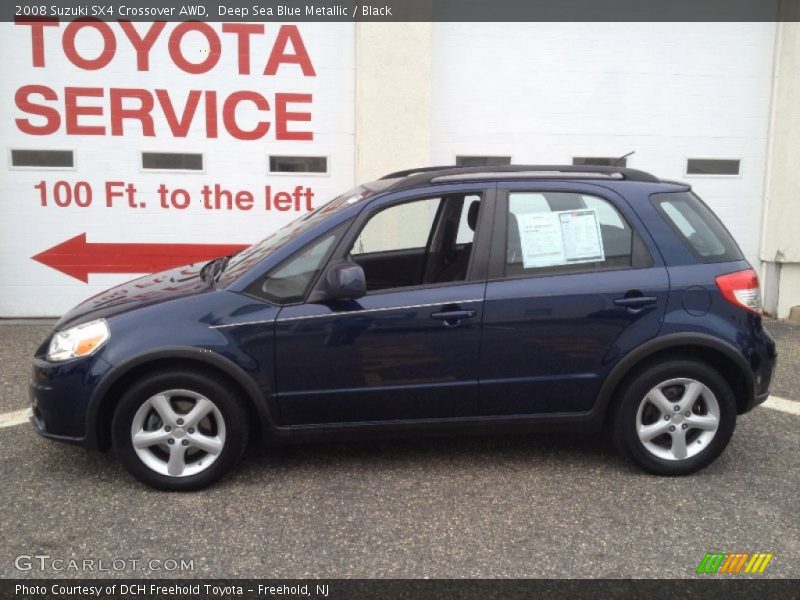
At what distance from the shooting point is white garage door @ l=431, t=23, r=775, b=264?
767 centimetres

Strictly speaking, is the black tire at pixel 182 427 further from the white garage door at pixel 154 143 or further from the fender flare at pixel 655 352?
the white garage door at pixel 154 143

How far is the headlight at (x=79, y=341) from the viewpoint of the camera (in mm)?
3611

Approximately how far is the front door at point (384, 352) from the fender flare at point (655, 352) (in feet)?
2.20

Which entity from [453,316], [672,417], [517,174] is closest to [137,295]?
[453,316]

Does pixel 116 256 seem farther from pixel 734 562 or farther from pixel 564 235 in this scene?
pixel 734 562

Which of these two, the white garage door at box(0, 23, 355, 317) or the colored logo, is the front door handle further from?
the white garage door at box(0, 23, 355, 317)

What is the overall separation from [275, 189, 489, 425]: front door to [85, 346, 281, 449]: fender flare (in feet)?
0.43

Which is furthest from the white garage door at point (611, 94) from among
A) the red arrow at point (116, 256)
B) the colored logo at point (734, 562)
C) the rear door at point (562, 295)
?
the colored logo at point (734, 562)

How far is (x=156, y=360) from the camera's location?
359 centimetres

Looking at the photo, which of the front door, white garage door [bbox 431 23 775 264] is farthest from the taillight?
white garage door [bbox 431 23 775 264]

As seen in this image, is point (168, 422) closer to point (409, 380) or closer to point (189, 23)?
point (409, 380)

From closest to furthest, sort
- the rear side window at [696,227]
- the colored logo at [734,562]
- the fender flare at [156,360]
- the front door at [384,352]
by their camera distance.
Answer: the colored logo at [734,562] → the fender flare at [156,360] → the front door at [384,352] → the rear side window at [696,227]

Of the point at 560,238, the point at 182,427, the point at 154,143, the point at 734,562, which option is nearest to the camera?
the point at 734,562

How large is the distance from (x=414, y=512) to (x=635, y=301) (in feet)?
5.00
